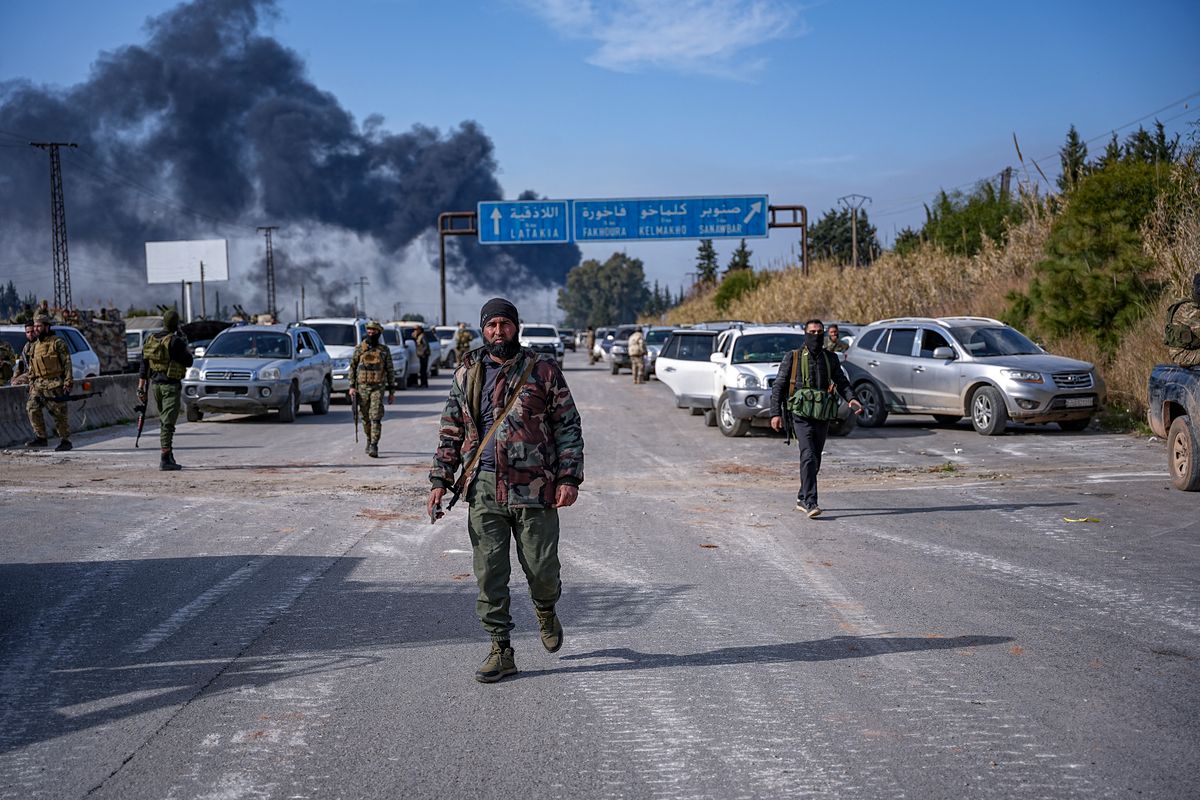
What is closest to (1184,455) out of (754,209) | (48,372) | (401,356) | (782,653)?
(782,653)

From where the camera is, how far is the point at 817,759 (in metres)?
4.48

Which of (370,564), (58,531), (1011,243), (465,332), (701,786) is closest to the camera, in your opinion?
(701,786)

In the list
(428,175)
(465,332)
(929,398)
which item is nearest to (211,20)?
(428,175)

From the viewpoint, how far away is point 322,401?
914 inches

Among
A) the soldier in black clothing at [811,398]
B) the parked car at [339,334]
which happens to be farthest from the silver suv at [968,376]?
the parked car at [339,334]

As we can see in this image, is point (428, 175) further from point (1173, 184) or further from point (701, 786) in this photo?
point (701, 786)

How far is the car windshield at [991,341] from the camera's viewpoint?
18.8 metres

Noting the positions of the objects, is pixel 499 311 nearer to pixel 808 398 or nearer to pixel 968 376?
pixel 808 398

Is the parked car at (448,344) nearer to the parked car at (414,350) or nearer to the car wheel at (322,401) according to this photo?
the parked car at (414,350)

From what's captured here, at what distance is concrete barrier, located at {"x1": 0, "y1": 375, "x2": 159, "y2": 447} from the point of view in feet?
56.6

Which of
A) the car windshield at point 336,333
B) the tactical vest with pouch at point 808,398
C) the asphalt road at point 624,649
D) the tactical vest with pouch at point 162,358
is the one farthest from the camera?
the car windshield at point 336,333

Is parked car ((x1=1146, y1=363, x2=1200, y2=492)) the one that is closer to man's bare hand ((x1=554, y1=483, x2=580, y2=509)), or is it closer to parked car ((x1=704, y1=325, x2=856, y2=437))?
parked car ((x1=704, y1=325, x2=856, y2=437))

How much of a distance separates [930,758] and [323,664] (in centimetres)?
291

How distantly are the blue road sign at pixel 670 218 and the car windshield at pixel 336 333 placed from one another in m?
18.9
